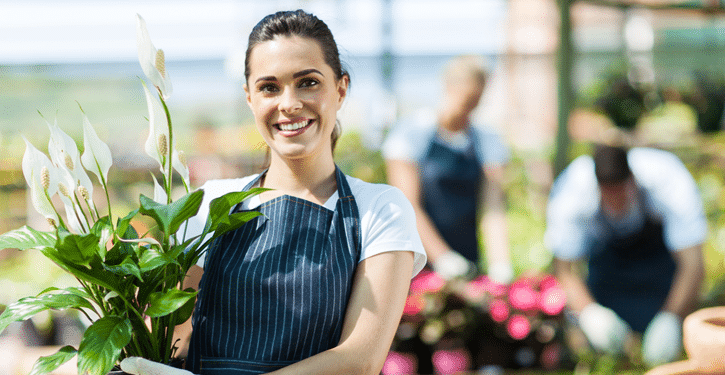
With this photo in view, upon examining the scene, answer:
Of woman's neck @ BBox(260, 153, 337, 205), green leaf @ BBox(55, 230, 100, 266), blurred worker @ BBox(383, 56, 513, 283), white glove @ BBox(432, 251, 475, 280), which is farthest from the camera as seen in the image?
blurred worker @ BBox(383, 56, 513, 283)

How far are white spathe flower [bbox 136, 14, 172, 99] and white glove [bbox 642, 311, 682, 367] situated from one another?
2.59m

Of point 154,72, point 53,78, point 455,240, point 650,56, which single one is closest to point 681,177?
point 455,240

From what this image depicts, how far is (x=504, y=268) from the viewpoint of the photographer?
3.06 meters

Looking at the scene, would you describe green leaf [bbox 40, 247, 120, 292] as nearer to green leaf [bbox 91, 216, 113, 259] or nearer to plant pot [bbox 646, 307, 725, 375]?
green leaf [bbox 91, 216, 113, 259]

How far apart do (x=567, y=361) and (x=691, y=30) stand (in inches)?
108

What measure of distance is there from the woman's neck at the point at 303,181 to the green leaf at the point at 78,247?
1.23ft

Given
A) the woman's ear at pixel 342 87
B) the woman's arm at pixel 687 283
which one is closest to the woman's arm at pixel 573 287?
the woman's arm at pixel 687 283

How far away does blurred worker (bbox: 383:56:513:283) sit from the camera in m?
3.17

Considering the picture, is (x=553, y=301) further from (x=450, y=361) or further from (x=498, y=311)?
(x=450, y=361)

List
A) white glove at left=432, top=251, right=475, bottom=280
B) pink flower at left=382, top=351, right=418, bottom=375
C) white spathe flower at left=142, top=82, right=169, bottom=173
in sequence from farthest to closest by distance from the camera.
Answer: white glove at left=432, top=251, right=475, bottom=280 < pink flower at left=382, top=351, right=418, bottom=375 < white spathe flower at left=142, top=82, right=169, bottom=173

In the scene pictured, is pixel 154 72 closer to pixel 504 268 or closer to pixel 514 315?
pixel 514 315

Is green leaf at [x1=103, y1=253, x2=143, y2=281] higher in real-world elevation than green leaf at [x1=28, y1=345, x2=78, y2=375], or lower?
higher

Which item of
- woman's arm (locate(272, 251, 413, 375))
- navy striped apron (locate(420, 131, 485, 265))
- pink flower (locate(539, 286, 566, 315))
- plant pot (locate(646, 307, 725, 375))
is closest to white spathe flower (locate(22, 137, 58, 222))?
woman's arm (locate(272, 251, 413, 375))

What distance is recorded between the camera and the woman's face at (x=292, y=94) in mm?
1132
